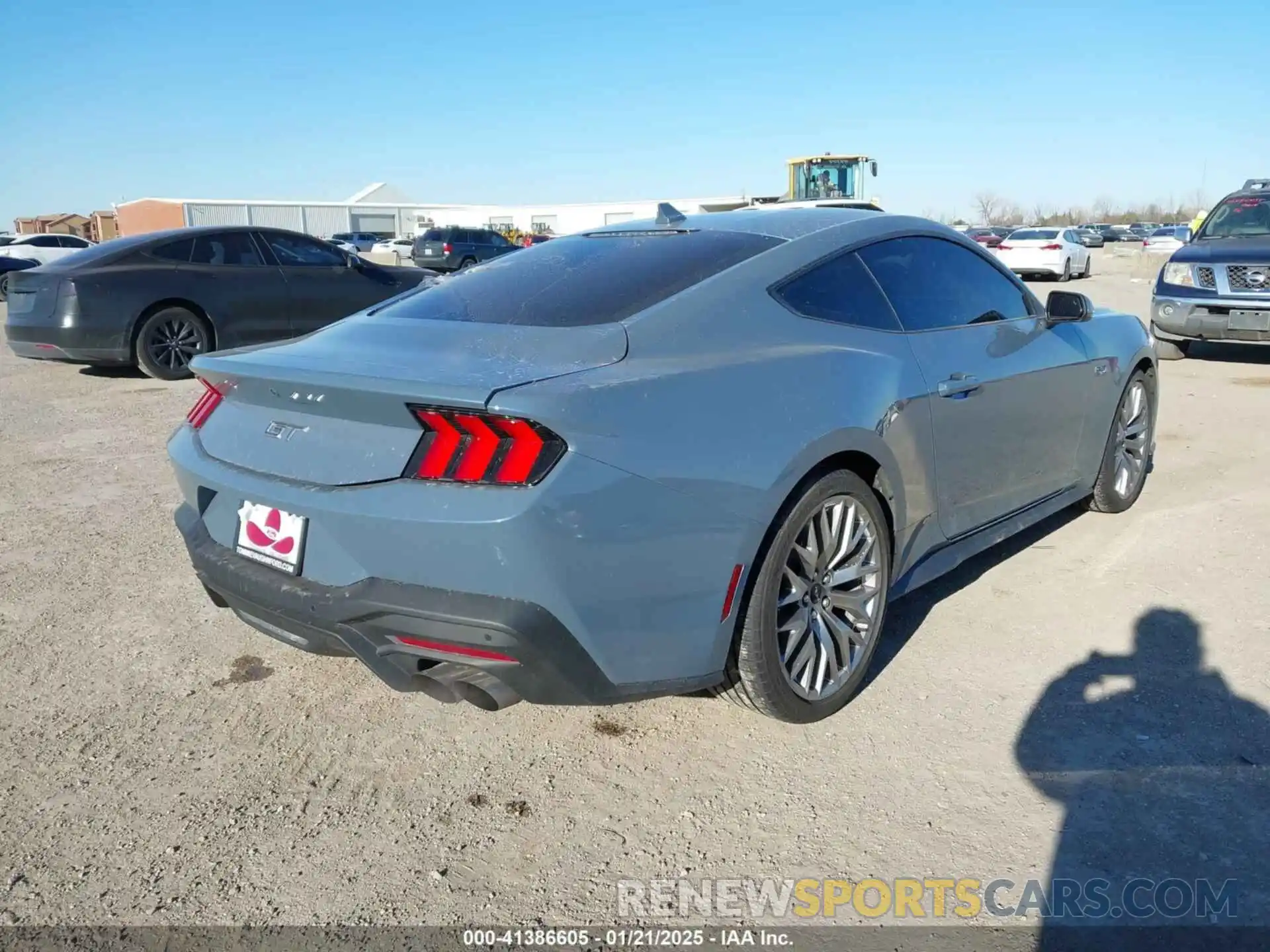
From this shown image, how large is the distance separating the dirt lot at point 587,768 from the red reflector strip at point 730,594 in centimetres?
50

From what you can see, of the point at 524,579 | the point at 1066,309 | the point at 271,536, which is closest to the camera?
the point at 524,579

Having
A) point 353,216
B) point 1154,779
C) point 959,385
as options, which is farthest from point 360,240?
point 1154,779

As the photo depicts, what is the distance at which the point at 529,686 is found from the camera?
2357 millimetres

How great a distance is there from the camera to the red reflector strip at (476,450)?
2.28m

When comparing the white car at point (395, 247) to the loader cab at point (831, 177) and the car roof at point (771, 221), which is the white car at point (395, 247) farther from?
the car roof at point (771, 221)

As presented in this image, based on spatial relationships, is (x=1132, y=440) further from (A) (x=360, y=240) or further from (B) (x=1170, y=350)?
(A) (x=360, y=240)

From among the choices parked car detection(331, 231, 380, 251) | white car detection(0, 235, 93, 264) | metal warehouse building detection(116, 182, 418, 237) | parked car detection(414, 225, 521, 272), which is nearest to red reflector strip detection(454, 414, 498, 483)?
white car detection(0, 235, 93, 264)

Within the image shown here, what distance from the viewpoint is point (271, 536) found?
2.58m

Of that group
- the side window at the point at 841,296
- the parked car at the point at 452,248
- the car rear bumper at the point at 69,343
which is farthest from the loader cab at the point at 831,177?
the side window at the point at 841,296

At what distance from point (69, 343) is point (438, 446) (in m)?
7.69

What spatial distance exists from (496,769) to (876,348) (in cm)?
175

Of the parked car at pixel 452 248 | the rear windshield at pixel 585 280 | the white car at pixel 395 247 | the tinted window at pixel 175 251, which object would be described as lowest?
the rear windshield at pixel 585 280

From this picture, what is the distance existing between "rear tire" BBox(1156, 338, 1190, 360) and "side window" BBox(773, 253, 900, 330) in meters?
8.55

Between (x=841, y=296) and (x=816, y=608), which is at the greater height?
(x=841, y=296)
